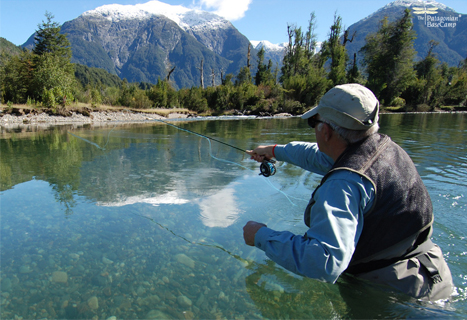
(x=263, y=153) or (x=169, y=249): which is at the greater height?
(x=263, y=153)

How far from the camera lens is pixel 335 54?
4728 cm

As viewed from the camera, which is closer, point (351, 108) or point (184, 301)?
point (351, 108)

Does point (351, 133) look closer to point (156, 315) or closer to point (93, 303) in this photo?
point (156, 315)

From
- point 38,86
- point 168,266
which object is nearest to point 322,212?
point 168,266

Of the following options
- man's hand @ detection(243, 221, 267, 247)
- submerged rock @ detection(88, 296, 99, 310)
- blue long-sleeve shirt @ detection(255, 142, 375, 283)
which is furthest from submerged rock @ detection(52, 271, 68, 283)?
blue long-sleeve shirt @ detection(255, 142, 375, 283)

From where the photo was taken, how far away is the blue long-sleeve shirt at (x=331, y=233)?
1.36 meters

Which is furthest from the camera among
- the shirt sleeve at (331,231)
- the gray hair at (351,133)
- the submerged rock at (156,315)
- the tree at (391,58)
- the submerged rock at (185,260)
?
the tree at (391,58)

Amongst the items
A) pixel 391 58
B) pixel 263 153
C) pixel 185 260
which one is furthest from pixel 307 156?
pixel 391 58

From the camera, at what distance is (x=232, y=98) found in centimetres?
3722

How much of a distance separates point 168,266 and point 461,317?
93.2 inches

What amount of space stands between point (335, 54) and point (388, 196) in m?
51.9

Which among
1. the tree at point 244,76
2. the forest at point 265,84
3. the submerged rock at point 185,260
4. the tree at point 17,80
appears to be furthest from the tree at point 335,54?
the submerged rock at point 185,260

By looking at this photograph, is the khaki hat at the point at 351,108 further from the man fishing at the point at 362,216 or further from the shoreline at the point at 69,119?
the shoreline at the point at 69,119

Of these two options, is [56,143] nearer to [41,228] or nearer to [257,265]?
[41,228]
